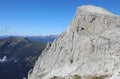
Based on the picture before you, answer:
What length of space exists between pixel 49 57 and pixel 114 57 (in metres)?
46.9

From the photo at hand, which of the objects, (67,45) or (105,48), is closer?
(105,48)

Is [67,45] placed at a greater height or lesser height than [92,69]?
greater

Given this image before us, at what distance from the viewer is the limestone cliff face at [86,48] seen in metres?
88.7

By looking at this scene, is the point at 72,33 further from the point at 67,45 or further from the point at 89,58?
the point at 89,58

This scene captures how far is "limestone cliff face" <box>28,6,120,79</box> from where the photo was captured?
88688 millimetres

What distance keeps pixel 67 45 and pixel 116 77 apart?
72.5m

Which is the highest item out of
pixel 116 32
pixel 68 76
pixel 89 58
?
pixel 116 32

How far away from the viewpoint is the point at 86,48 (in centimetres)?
9956

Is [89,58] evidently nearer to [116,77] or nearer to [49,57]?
[49,57]

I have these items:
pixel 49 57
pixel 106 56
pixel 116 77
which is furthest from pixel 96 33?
pixel 116 77

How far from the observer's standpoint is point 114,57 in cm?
8656

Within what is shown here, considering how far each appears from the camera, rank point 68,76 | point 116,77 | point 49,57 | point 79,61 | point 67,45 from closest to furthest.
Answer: point 116,77 → point 68,76 → point 79,61 → point 67,45 → point 49,57

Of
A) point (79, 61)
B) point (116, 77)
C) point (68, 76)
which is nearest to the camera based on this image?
point (116, 77)


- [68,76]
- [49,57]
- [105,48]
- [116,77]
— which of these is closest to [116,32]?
[105,48]
